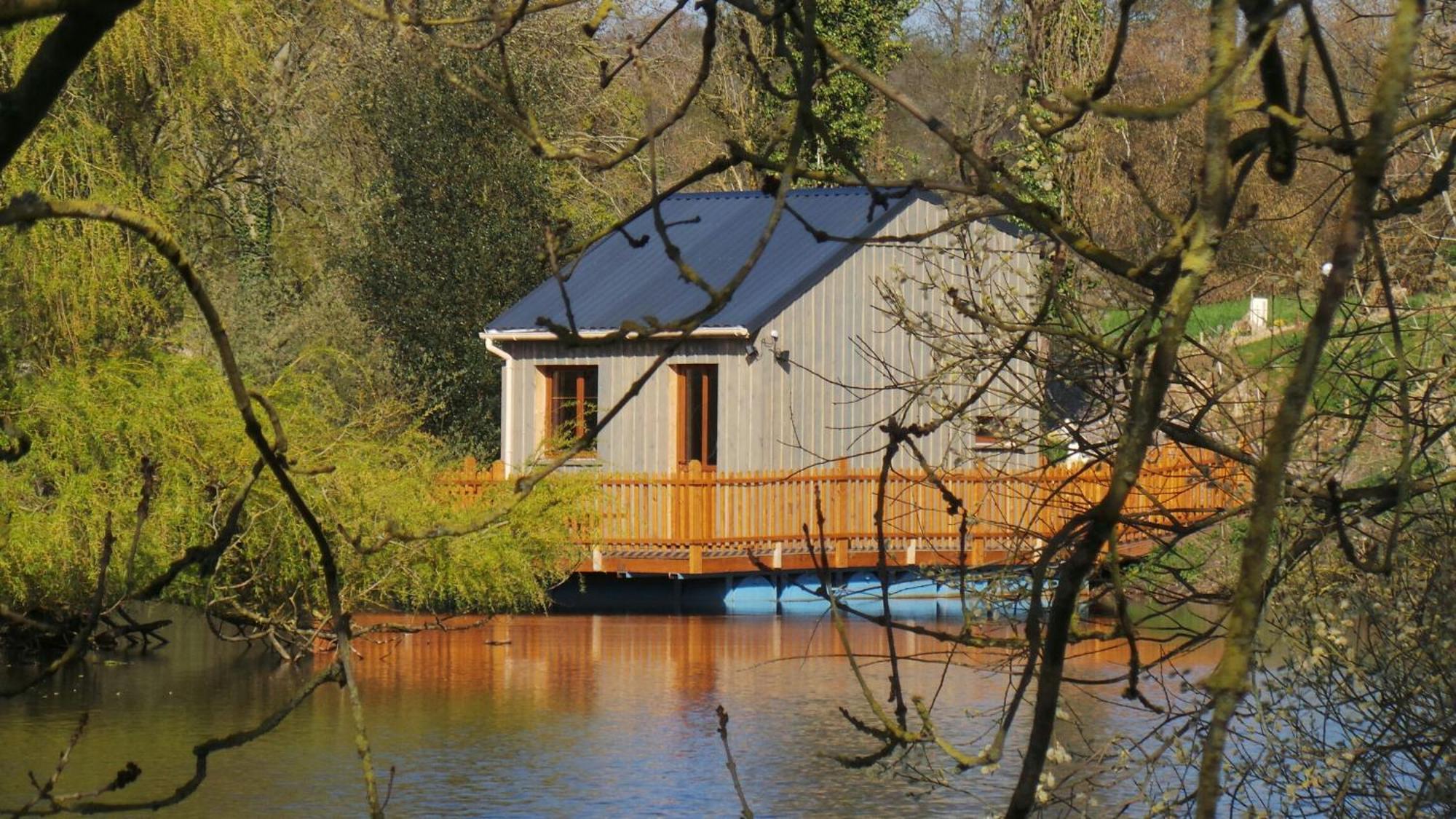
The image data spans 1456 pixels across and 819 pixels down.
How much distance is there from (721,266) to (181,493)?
422 inches

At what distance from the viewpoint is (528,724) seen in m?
15.1

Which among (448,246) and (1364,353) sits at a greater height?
(448,246)

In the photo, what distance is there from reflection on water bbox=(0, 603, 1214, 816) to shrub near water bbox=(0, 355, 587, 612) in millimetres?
921

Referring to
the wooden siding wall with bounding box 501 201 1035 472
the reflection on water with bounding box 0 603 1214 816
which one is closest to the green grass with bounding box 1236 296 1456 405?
the reflection on water with bounding box 0 603 1214 816

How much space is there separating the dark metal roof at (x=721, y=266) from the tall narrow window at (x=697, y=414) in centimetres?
84

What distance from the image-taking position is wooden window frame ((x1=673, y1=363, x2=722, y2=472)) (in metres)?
26.8

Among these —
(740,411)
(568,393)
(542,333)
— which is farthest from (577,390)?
(740,411)

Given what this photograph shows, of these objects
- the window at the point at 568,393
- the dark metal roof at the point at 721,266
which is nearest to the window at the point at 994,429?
the dark metal roof at the point at 721,266

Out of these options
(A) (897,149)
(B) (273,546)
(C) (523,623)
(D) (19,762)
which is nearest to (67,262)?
(B) (273,546)

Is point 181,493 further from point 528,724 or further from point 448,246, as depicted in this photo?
point 448,246

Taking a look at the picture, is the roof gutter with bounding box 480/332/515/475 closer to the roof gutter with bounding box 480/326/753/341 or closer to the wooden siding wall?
the wooden siding wall

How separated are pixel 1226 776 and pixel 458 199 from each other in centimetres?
2571

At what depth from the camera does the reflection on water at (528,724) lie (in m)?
12.3

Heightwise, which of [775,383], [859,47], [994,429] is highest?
[859,47]
